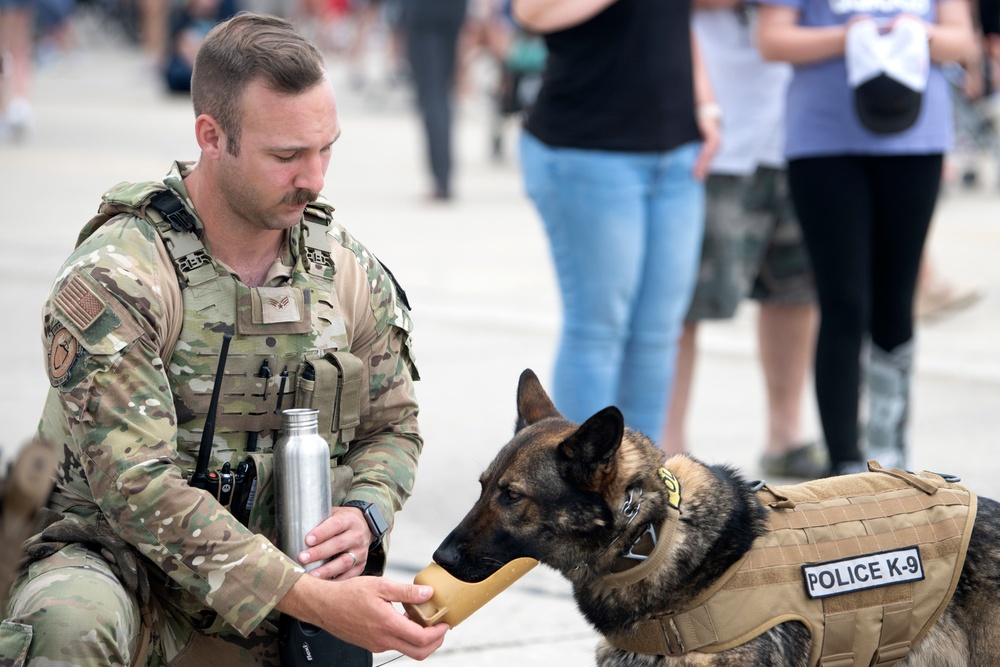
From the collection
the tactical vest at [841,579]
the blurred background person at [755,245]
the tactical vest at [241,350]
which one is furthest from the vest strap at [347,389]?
the blurred background person at [755,245]

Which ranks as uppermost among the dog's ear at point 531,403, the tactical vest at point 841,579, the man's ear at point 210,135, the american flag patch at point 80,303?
the man's ear at point 210,135

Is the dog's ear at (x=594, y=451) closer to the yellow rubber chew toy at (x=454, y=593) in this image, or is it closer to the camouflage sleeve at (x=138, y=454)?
the yellow rubber chew toy at (x=454, y=593)

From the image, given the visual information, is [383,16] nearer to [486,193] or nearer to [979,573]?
[486,193]

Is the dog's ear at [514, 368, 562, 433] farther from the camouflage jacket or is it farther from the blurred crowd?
the blurred crowd

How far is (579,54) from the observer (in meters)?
4.41

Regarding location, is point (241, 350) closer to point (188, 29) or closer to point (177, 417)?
point (177, 417)

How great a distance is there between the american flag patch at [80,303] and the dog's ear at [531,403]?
42.0 inches

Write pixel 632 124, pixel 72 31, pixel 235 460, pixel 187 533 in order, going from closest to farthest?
1. pixel 187 533
2. pixel 235 460
3. pixel 632 124
4. pixel 72 31

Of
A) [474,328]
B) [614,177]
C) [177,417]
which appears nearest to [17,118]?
[474,328]

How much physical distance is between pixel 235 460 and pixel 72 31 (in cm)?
2705

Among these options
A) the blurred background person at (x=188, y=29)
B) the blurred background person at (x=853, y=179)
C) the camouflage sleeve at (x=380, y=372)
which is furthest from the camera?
the blurred background person at (x=188, y=29)

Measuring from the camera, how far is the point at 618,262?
14.4ft

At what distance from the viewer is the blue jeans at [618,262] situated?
4.38 metres

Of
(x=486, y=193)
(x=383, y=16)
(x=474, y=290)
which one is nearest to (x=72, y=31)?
(x=383, y=16)
